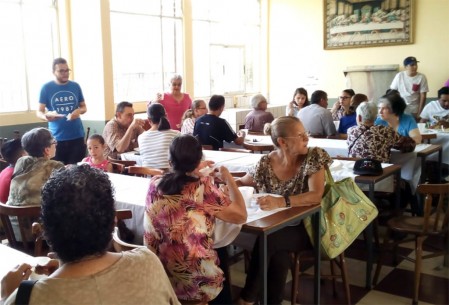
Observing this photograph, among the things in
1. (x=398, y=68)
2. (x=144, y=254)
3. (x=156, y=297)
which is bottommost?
(x=156, y=297)

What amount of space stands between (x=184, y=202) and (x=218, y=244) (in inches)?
13.6

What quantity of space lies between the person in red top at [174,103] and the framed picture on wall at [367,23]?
15.2 feet

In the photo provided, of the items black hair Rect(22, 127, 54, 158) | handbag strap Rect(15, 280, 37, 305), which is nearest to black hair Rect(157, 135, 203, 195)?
handbag strap Rect(15, 280, 37, 305)

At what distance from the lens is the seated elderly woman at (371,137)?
13.0ft

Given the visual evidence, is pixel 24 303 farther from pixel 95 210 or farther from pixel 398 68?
pixel 398 68

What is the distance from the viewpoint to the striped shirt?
405 centimetres

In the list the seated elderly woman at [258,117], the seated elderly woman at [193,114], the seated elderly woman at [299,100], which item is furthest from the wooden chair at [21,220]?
the seated elderly woman at [299,100]

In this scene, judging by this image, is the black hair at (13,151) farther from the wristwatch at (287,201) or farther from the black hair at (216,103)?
the black hair at (216,103)

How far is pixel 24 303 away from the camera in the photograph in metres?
1.15

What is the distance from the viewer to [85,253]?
123 cm

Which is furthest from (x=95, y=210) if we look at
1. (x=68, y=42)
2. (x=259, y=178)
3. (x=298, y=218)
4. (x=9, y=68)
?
(x=68, y=42)

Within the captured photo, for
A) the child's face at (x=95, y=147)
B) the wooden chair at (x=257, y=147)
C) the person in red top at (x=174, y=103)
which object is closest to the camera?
the child's face at (x=95, y=147)

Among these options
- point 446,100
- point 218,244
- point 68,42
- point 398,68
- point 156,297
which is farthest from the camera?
point 398,68

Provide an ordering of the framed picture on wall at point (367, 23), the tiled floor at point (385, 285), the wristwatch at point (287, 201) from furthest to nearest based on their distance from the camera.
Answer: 1. the framed picture on wall at point (367, 23)
2. the tiled floor at point (385, 285)
3. the wristwatch at point (287, 201)
